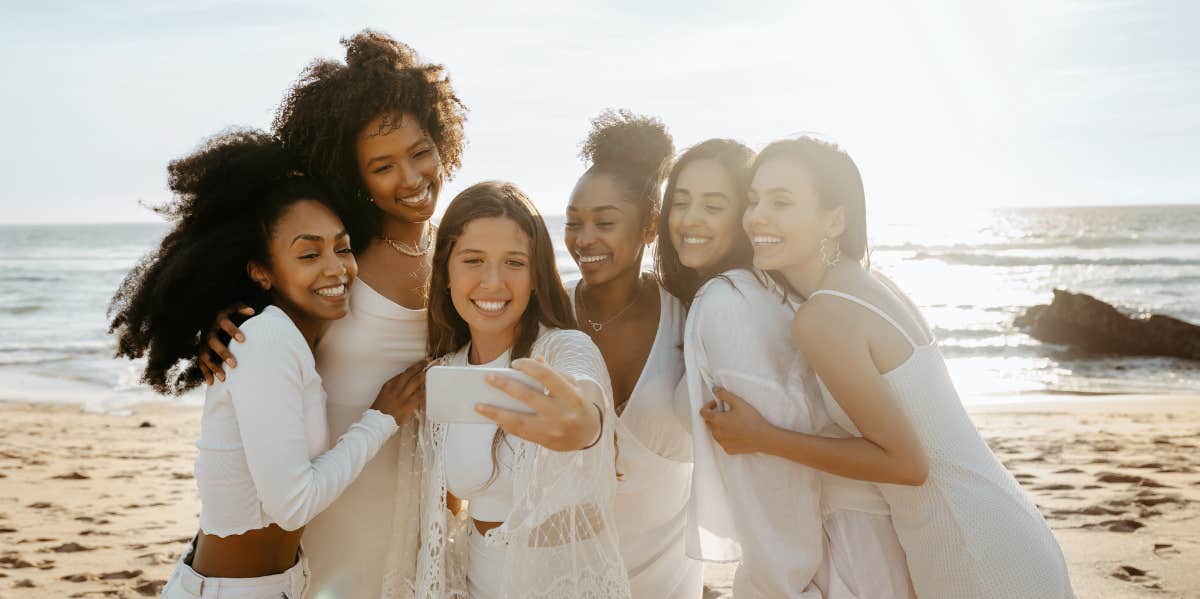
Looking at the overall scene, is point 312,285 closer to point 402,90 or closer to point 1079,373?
point 402,90

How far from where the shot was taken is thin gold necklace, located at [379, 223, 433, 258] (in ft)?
12.0

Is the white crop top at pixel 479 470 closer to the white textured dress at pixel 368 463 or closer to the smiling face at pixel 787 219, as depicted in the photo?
the white textured dress at pixel 368 463

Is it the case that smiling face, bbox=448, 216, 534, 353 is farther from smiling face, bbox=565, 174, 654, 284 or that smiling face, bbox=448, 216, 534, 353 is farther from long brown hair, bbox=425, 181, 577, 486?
smiling face, bbox=565, 174, 654, 284

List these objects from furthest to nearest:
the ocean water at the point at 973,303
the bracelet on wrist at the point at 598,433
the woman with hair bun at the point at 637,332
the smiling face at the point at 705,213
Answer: the ocean water at the point at 973,303
the woman with hair bun at the point at 637,332
the smiling face at the point at 705,213
the bracelet on wrist at the point at 598,433

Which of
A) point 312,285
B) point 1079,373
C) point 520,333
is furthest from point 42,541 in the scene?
point 1079,373

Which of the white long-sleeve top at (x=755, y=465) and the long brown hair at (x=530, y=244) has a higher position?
the long brown hair at (x=530, y=244)

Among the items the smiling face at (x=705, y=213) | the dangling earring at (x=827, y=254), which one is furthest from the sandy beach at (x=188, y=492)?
the dangling earring at (x=827, y=254)

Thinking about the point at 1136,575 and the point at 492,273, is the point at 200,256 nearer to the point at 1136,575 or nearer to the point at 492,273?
the point at 492,273

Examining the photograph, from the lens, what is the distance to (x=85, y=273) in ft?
114

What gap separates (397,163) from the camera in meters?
3.49

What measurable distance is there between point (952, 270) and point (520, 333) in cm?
3275

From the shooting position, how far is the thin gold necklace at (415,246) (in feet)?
12.0

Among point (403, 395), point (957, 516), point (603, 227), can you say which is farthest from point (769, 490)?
point (603, 227)

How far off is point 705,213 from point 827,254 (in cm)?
58
